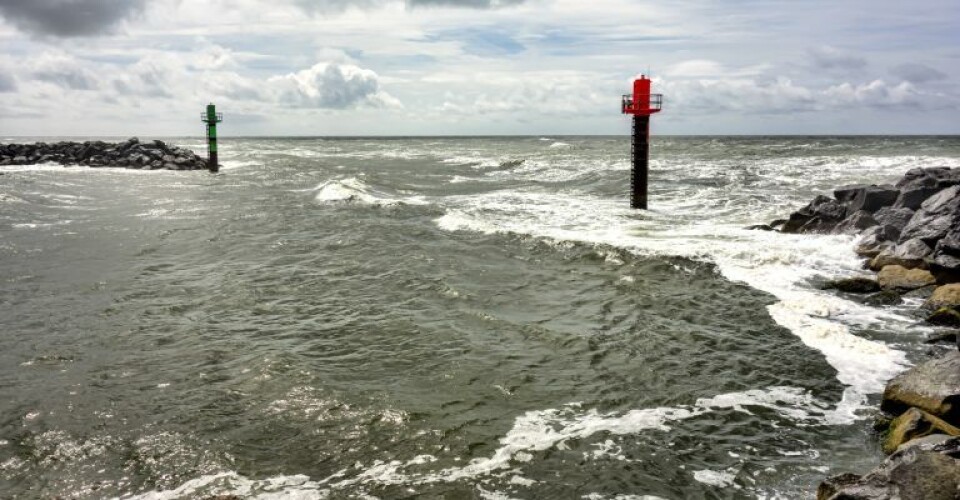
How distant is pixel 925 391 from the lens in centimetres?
675

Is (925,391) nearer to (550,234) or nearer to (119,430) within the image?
(119,430)

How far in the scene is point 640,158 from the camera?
23.8 m

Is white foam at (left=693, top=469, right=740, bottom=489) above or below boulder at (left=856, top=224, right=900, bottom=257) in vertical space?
below

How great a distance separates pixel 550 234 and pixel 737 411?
457 inches

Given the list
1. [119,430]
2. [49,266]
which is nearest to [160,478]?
[119,430]

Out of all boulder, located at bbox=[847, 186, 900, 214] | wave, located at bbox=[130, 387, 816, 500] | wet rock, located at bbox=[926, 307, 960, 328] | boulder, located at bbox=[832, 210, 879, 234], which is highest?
boulder, located at bbox=[847, 186, 900, 214]

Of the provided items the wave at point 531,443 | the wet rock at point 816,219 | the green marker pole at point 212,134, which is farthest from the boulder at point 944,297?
the green marker pole at point 212,134

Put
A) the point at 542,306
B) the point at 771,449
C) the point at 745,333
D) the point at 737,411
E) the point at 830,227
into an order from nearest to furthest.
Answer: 1. the point at 771,449
2. the point at 737,411
3. the point at 745,333
4. the point at 542,306
5. the point at 830,227

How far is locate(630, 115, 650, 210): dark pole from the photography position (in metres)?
23.4

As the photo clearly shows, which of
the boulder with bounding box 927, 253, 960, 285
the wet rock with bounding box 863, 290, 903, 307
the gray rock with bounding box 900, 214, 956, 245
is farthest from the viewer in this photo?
the gray rock with bounding box 900, 214, 956, 245

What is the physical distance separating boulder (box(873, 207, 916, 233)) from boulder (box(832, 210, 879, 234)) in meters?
0.59

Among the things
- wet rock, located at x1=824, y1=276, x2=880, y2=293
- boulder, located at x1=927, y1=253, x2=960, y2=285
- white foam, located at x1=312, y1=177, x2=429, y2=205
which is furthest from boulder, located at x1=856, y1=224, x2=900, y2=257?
white foam, located at x1=312, y1=177, x2=429, y2=205

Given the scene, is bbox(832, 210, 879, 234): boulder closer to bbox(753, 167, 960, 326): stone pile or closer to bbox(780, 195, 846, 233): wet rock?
bbox(753, 167, 960, 326): stone pile

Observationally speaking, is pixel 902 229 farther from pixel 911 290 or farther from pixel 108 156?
pixel 108 156
